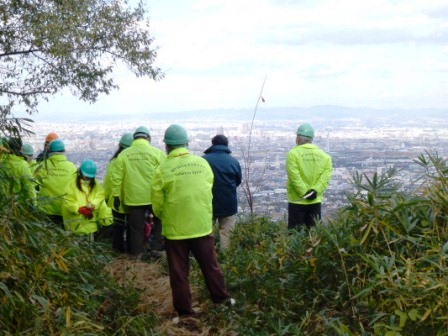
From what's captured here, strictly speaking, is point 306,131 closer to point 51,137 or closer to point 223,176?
point 223,176

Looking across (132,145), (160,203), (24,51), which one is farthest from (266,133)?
(160,203)

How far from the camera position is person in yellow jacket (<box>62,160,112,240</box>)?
290 inches

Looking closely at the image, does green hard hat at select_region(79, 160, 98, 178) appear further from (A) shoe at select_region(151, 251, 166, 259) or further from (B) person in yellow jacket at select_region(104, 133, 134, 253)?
(A) shoe at select_region(151, 251, 166, 259)

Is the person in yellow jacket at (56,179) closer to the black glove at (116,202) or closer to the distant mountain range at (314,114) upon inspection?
the black glove at (116,202)

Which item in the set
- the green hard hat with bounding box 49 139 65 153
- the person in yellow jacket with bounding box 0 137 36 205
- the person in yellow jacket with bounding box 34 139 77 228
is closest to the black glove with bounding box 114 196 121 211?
the person in yellow jacket with bounding box 34 139 77 228

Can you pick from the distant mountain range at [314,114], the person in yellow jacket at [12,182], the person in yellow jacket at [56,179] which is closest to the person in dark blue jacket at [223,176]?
the person in yellow jacket at [56,179]

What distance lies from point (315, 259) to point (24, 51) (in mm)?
7718

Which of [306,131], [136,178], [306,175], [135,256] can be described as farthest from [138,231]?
[306,131]

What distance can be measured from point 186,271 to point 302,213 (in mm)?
3205

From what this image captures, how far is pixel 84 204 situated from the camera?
740cm

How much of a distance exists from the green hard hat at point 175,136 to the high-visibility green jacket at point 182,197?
0.15 m

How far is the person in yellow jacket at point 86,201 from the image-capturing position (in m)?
7.36

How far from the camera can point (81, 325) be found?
4.55 meters

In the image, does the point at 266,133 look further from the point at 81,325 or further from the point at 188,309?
the point at 81,325
